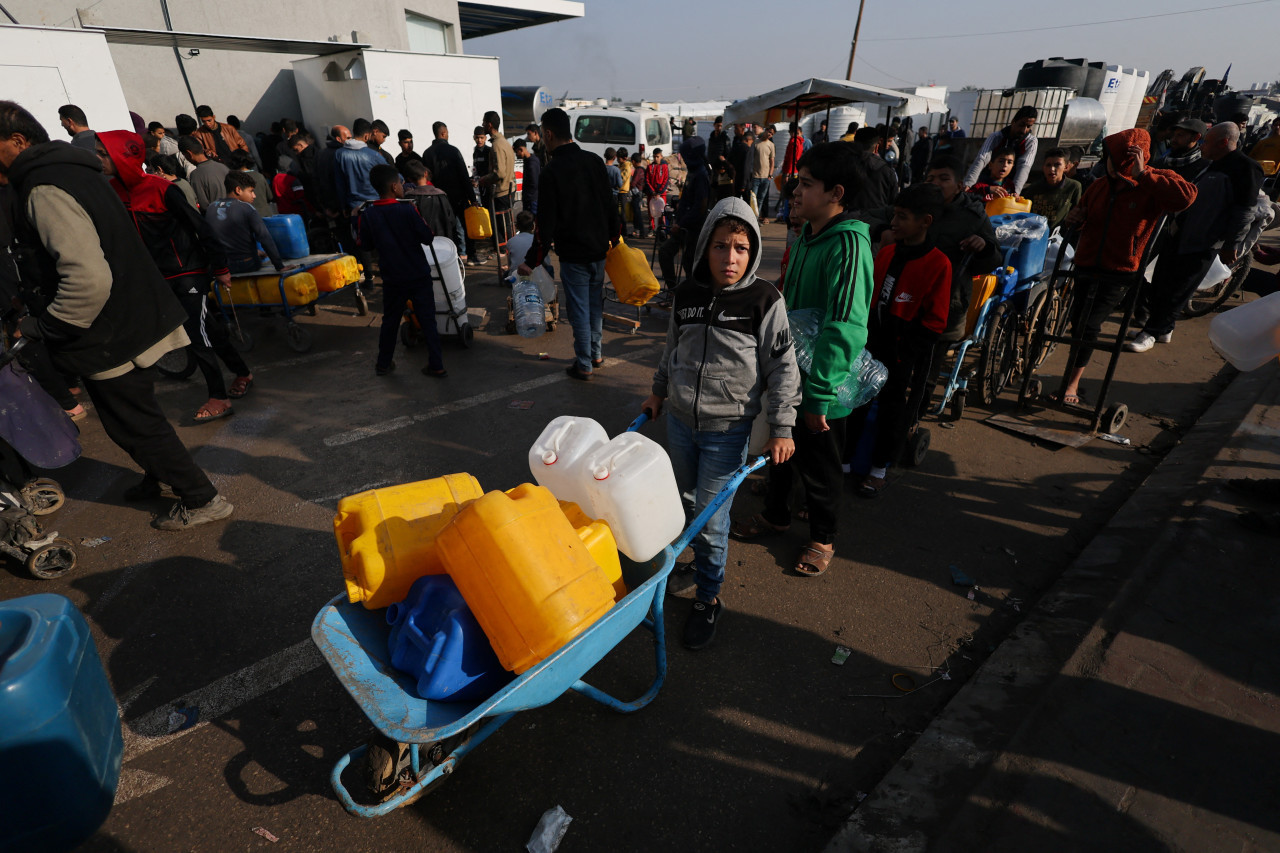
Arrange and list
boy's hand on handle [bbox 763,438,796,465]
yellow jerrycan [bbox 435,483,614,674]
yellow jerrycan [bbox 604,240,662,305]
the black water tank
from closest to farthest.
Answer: yellow jerrycan [bbox 435,483,614,674], boy's hand on handle [bbox 763,438,796,465], yellow jerrycan [bbox 604,240,662,305], the black water tank

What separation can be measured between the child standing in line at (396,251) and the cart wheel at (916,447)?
435 cm

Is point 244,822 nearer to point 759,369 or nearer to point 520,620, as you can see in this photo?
point 520,620

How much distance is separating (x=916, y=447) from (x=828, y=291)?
2.17 metres

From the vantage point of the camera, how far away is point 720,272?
252 cm

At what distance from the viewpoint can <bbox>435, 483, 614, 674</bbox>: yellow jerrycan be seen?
1817 millimetres

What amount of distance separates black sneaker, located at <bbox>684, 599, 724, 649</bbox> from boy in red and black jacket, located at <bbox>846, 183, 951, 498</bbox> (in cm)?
170

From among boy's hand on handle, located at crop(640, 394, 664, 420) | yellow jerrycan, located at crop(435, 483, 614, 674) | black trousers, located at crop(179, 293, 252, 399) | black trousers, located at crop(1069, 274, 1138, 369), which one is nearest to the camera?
yellow jerrycan, located at crop(435, 483, 614, 674)

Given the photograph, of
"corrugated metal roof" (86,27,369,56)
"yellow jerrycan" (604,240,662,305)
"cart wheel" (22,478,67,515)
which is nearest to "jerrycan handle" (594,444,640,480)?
"yellow jerrycan" (604,240,662,305)

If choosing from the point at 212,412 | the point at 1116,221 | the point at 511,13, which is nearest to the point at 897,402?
the point at 1116,221

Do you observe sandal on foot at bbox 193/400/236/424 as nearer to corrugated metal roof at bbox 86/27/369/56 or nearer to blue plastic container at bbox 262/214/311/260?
blue plastic container at bbox 262/214/311/260

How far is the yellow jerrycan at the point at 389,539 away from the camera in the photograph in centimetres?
208

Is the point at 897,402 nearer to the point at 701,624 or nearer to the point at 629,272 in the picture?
the point at 701,624

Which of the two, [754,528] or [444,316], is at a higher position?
[444,316]

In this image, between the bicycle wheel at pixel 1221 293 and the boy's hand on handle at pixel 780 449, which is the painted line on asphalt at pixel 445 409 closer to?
the boy's hand on handle at pixel 780 449
